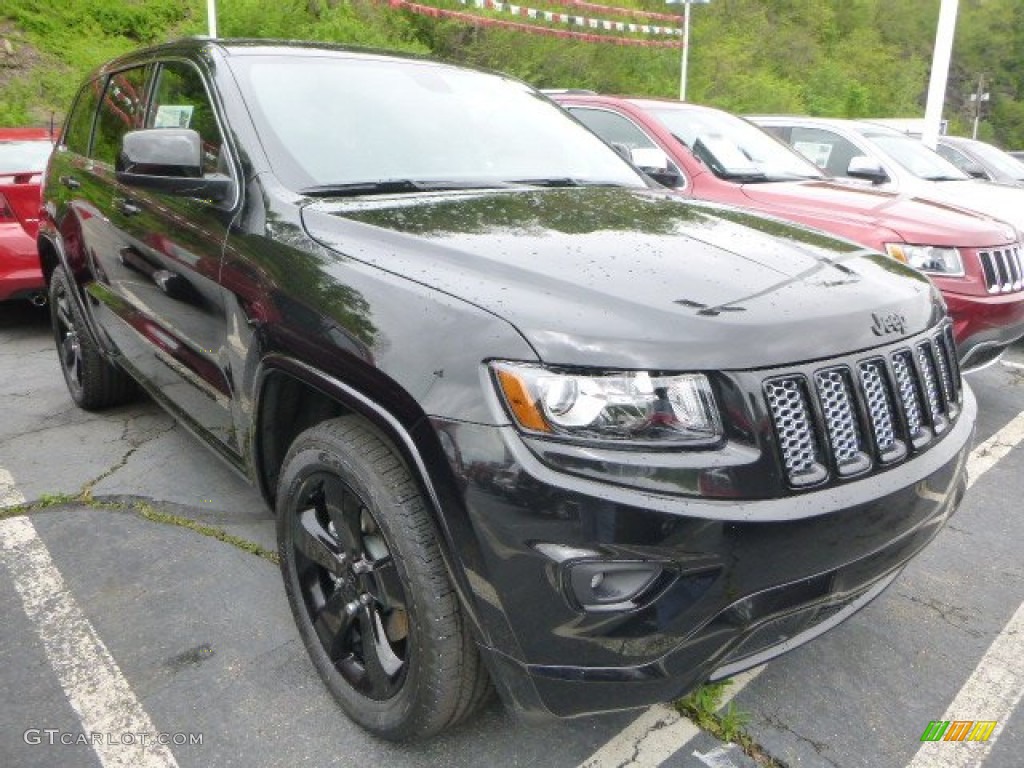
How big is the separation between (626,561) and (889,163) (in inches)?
244

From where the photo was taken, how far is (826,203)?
4.57m

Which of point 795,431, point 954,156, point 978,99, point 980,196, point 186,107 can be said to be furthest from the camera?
point 978,99

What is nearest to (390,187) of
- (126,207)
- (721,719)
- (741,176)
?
(126,207)

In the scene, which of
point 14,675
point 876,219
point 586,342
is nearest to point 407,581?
point 586,342

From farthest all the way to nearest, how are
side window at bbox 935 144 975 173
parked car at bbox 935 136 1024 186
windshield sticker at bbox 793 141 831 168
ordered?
side window at bbox 935 144 975 173
parked car at bbox 935 136 1024 186
windshield sticker at bbox 793 141 831 168

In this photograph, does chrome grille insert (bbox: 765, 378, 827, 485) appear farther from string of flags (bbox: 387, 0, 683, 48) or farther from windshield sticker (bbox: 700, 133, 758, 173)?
string of flags (bbox: 387, 0, 683, 48)

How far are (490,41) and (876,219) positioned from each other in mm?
19526

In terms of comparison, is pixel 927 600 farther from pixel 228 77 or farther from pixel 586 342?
pixel 228 77

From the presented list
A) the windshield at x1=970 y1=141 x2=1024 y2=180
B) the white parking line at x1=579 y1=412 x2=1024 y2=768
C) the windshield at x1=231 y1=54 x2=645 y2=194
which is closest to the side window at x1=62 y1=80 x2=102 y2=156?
the windshield at x1=231 y1=54 x2=645 y2=194

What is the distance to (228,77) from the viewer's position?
8.31 ft

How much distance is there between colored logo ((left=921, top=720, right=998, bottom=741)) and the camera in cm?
205

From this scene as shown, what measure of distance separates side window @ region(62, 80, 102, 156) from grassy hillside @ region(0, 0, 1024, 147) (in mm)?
9744

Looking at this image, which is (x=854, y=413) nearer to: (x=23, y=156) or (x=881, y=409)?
(x=881, y=409)

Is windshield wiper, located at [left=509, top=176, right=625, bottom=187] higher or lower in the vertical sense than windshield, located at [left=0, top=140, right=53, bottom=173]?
higher
